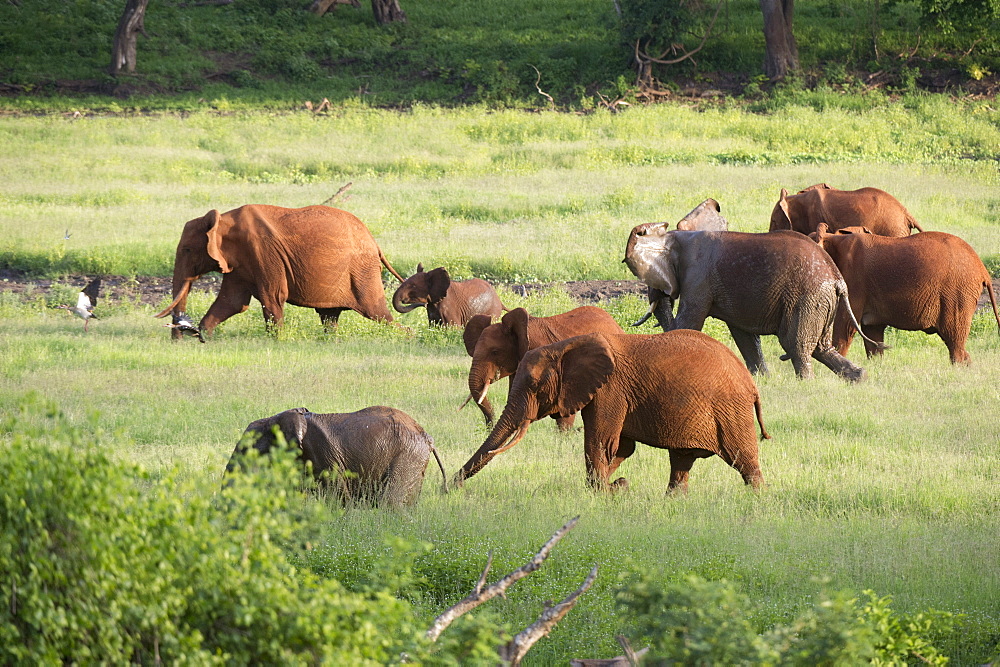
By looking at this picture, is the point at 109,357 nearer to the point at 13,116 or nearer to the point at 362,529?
the point at 362,529

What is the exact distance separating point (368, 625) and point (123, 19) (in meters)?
40.8

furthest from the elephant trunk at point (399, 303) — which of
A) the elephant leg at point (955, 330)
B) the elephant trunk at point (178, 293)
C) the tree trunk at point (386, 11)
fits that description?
the tree trunk at point (386, 11)

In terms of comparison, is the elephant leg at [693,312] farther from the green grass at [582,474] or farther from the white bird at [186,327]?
the white bird at [186,327]

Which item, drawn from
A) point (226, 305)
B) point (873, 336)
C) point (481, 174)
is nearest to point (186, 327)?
point (226, 305)

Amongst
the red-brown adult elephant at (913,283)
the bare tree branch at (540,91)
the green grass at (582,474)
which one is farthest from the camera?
the bare tree branch at (540,91)

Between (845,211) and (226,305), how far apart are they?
26.1 feet

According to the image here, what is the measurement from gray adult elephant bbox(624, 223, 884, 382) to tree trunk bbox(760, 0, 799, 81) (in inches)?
1098

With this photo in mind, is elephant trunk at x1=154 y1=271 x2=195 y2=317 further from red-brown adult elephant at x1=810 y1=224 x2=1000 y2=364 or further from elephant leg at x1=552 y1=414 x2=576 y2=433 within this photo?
red-brown adult elephant at x1=810 y1=224 x2=1000 y2=364

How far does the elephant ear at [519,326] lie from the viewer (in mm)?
9273

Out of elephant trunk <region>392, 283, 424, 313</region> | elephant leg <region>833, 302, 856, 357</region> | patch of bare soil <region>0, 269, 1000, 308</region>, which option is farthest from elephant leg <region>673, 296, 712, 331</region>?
patch of bare soil <region>0, 269, 1000, 308</region>

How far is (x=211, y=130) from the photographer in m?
32.8

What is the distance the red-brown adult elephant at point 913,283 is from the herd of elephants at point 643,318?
0.02m

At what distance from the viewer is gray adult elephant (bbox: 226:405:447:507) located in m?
7.86

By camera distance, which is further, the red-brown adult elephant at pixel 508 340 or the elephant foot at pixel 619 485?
the red-brown adult elephant at pixel 508 340
